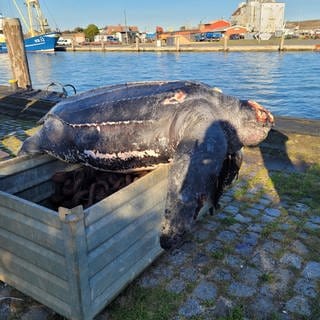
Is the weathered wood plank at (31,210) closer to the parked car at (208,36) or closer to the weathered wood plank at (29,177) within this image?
the weathered wood plank at (29,177)

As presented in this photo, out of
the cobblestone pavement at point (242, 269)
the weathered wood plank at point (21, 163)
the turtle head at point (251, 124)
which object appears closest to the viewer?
the cobblestone pavement at point (242, 269)

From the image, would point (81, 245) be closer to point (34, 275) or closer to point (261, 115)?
point (34, 275)

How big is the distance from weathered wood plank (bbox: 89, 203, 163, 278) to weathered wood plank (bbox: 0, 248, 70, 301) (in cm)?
23

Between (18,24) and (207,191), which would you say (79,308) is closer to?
(207,191)

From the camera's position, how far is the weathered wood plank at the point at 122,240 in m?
2.19

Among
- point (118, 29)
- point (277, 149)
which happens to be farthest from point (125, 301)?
point (118, 29)

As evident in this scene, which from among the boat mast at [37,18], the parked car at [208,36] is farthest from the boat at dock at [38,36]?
the parked car at [208,36]

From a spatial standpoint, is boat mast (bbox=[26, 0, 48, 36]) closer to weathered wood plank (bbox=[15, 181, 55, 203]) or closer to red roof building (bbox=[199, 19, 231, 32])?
red roof building (bbox=[199, 19, 231, 32])

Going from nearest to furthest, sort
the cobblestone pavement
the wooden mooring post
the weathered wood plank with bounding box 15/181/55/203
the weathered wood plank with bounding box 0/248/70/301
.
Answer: the weathered wood plank with bounding box 0/248/70/301 → the cobblestone pavement → the weathered wood plank with bounding box 15/181/55/203 → the wooden mooring post

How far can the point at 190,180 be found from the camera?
2.38 meters

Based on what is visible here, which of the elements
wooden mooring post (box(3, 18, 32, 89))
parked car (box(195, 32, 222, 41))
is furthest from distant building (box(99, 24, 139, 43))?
wooden mooring post (box(3, 18, 32, 89))

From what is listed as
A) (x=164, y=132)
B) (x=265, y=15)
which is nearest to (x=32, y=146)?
(x=164, y=132)

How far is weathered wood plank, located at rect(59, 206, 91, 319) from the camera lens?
6.47 ft

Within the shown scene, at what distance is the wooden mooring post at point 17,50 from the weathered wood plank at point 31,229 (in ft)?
32.8
